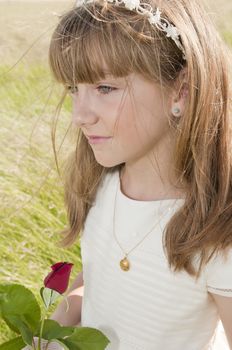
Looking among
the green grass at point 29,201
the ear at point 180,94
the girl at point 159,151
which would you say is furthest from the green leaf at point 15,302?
the green grass at point 29,201

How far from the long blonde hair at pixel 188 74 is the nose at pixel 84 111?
1.6 inches

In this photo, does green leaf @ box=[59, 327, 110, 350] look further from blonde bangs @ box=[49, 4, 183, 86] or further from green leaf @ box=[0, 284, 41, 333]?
blonde bangs @ box=[49, 4, 183, 86]

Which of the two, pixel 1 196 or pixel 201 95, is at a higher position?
pixel 201 95

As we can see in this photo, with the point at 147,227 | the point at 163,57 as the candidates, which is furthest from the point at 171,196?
the point at 163,57

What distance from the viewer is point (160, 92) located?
1612 mm

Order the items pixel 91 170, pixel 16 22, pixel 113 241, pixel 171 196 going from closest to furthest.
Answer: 1. pixel 171 196
2. pixel 113 241
3. pixel 91 170
4. pixel 16 22

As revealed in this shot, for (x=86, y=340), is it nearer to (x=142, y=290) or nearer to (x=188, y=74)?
(x=142, y=290)

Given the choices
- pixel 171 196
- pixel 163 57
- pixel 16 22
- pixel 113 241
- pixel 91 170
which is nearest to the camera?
pixel 163 57

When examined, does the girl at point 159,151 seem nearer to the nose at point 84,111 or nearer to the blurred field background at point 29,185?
the nose at point 84,111

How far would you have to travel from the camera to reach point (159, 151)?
172 centimetres

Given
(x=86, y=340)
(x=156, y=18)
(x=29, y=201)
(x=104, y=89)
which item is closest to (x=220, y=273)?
(x=86, y=340)

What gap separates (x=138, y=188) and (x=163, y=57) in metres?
0.38

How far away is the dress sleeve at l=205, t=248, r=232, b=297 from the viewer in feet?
5.14

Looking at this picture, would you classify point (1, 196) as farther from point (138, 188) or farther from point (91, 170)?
point (138, 188)
